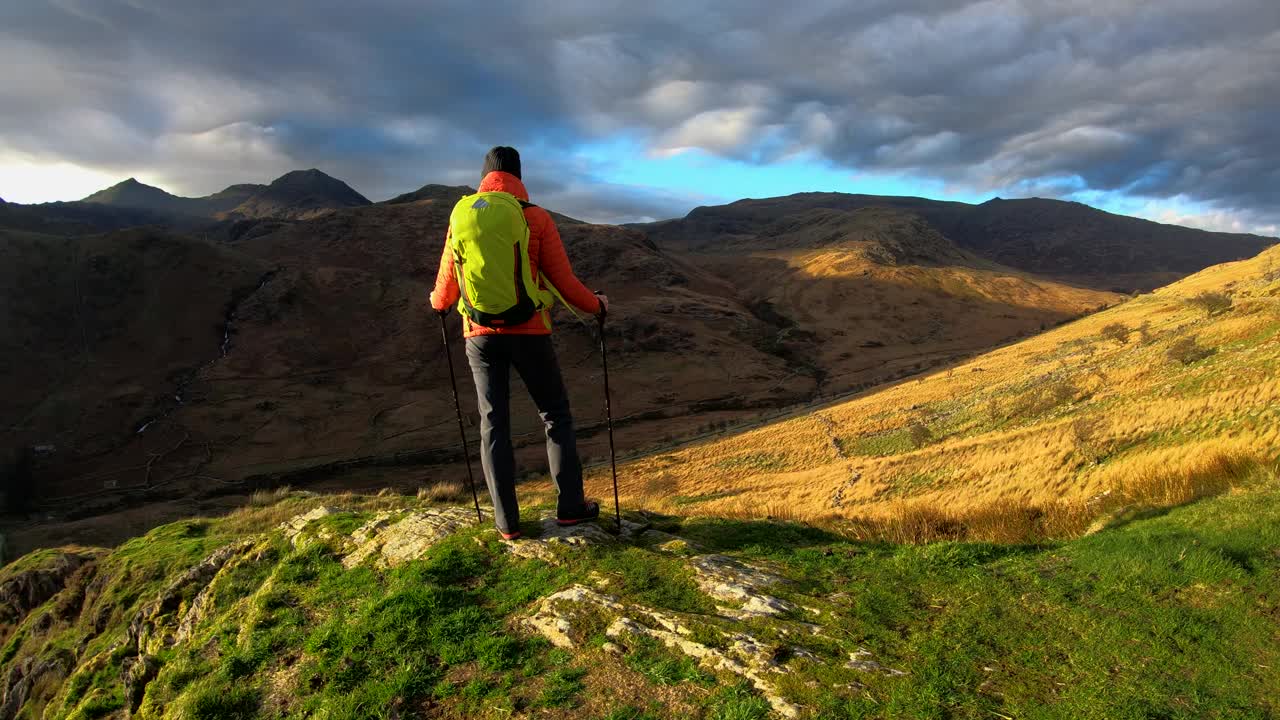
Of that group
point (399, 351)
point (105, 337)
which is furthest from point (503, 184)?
point (105, 337)

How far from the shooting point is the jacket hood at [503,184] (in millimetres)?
4980

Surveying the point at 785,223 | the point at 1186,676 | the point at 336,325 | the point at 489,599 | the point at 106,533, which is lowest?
the point at 106,533

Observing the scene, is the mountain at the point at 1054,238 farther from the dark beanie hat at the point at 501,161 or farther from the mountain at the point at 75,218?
the dark beanie hat at the point at 501,161

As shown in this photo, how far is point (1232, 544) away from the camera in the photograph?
4297mm

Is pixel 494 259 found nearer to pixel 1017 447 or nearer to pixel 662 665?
pixel 662 665

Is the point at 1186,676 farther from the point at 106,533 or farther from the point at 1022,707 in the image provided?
the point at 106,533

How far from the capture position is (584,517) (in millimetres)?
5617

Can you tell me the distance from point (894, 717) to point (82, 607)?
9676 mm

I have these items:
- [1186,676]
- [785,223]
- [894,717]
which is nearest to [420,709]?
[894,717]

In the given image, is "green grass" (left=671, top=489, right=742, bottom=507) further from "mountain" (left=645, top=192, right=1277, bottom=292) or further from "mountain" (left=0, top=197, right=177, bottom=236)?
"mountain" (left=0, top=197, right=177, bottom=236)

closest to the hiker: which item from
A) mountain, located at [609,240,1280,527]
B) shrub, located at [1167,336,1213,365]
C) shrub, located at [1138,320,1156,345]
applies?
mountain, located at [609,240,1280,527]

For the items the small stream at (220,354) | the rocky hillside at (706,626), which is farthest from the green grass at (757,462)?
the small stream at (220,354)

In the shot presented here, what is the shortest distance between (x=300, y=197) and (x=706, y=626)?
6913 inches

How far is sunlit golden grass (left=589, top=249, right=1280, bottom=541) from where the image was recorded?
6332 mm
